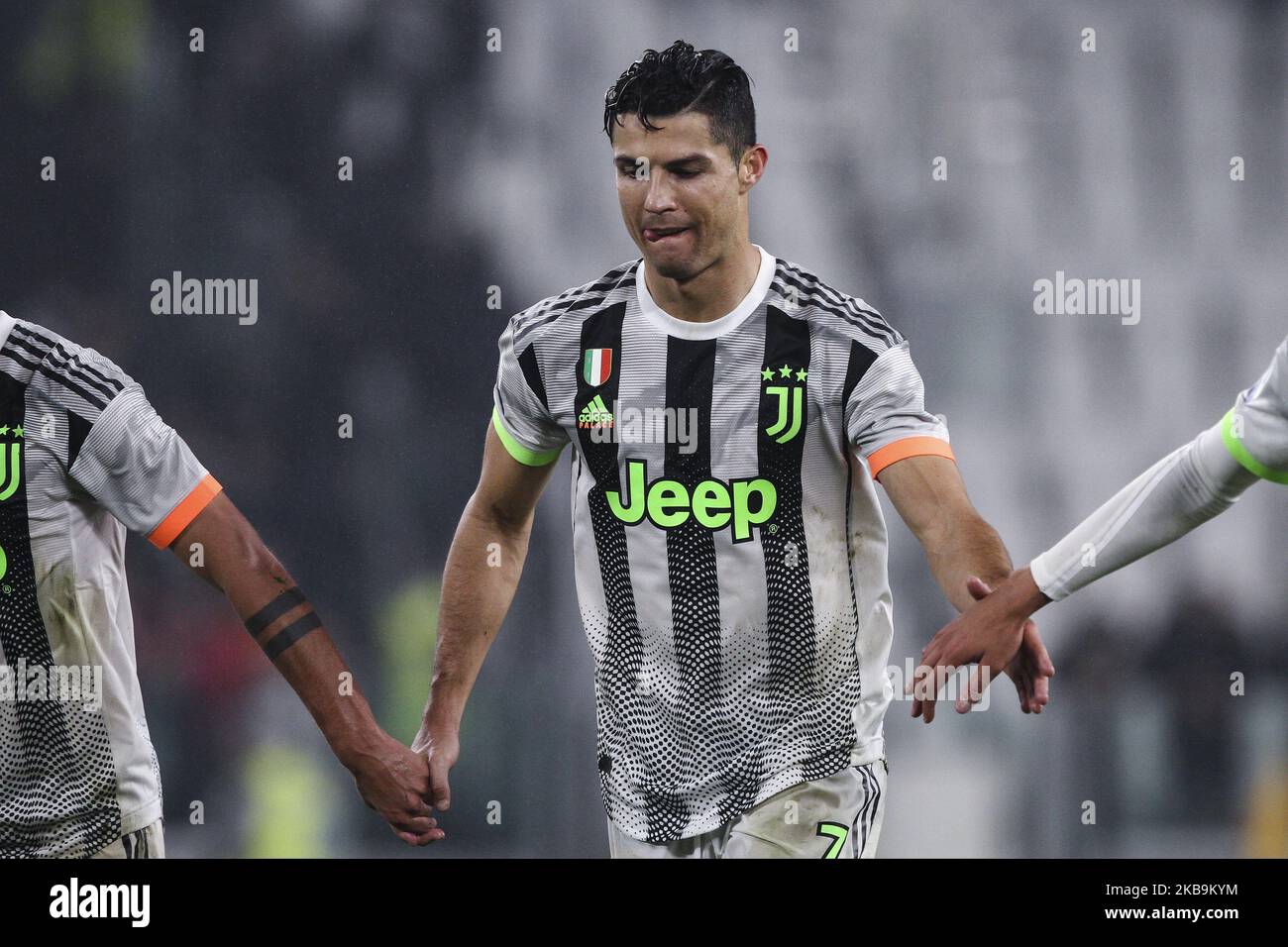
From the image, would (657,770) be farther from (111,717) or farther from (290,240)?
(290,240)

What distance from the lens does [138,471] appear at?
149 inches

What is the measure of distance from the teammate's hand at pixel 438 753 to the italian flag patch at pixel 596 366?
108cm

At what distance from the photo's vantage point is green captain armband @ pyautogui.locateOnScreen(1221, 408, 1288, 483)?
3287 millimetres

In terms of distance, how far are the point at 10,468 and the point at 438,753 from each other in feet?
4.45

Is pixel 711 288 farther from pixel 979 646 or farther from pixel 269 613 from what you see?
pixel 269 613

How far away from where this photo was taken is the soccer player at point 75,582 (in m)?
3.72

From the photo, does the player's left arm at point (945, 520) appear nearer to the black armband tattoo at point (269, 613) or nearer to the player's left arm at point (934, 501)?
the player's left arm at point (934, 501)

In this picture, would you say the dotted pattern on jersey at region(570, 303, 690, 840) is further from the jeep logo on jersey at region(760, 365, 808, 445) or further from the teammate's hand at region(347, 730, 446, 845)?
the teammate's hand at region(347, 730, 446, 845)

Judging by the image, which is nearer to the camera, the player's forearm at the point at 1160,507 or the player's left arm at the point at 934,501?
the player's forearm at the point at 1160,507

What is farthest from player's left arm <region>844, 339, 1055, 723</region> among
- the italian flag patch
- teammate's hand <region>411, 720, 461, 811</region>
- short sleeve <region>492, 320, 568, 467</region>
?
teammate's hand <region>411, 720, 461, 811</region>

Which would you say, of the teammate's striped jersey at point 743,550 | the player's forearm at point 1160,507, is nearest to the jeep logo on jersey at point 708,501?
the teammate's striped jersey at point 743,550

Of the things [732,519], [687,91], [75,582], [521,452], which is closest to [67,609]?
[75,582]

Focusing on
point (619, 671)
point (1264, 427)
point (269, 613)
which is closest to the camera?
point (1264, 427)

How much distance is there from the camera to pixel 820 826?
3.66m
